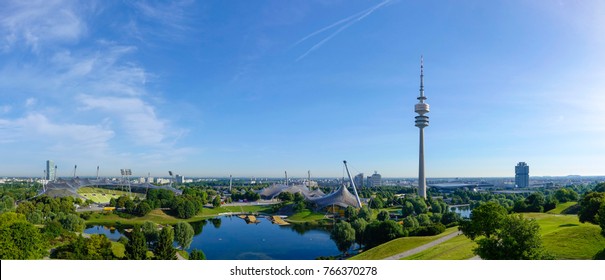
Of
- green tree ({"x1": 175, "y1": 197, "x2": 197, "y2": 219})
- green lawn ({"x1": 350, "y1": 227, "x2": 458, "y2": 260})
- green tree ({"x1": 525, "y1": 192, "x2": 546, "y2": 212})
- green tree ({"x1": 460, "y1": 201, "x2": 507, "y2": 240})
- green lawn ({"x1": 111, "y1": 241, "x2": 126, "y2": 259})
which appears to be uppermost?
green tree ({"x1": 460, "y1": 201, "x2": 507, "y2": 240})

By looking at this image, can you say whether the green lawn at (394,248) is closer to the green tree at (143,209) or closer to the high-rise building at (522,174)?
the green tree at (143,209)

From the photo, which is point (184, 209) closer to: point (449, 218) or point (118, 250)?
point (118, 250)

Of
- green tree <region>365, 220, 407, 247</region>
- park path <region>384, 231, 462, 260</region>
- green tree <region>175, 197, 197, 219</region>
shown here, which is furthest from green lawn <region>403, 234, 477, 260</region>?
green tree <region>175, 197, 197, 219</region>

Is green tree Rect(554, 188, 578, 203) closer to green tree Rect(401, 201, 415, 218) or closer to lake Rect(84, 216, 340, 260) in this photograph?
green tree Rect(401, 201, 415, 218)

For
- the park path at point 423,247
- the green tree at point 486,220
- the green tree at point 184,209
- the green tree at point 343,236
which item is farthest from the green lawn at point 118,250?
the green tree at point 184,209

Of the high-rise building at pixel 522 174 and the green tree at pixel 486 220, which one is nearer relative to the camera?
the green tree at pixel 486 220
